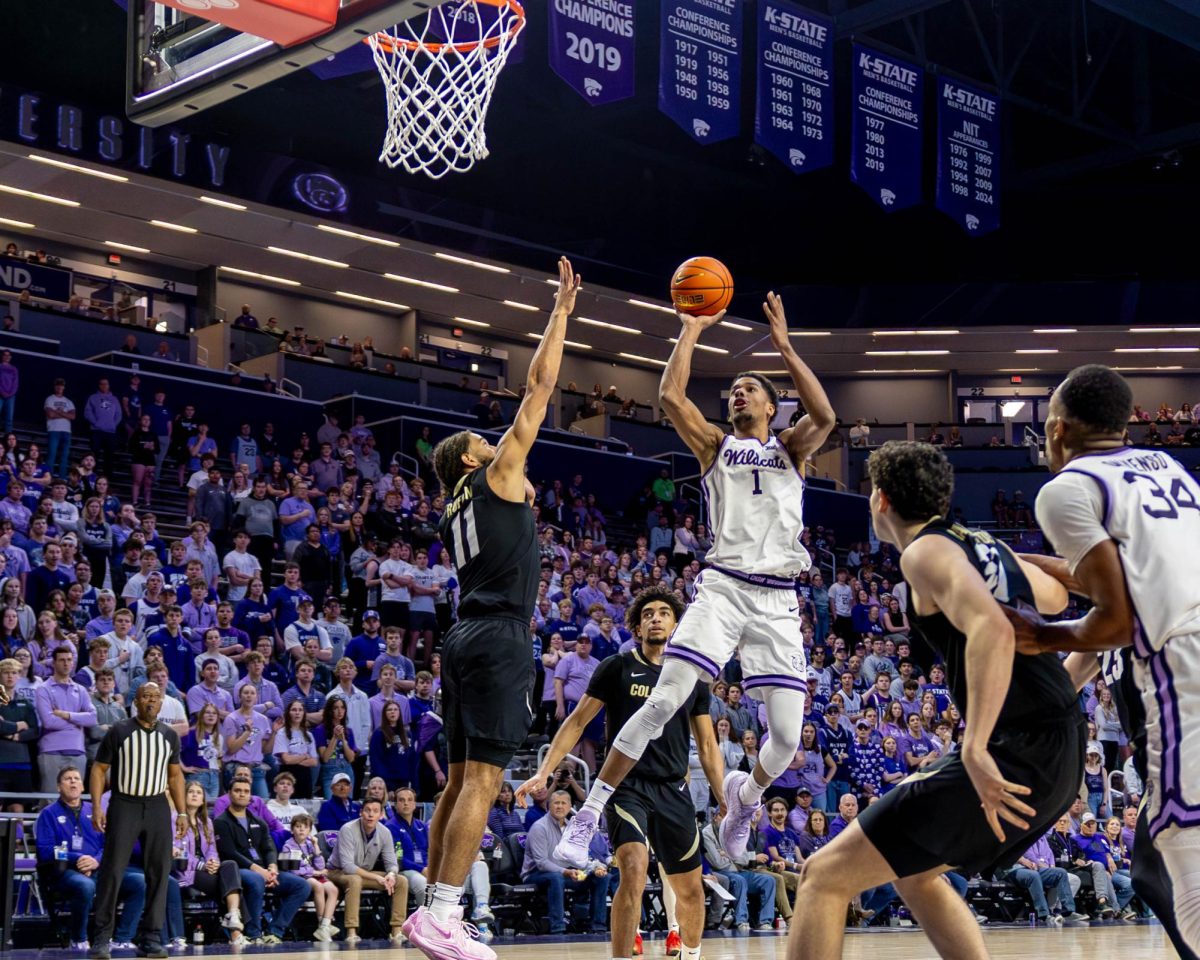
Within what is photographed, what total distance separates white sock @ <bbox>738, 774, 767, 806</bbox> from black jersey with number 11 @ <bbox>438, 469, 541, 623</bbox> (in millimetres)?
1883

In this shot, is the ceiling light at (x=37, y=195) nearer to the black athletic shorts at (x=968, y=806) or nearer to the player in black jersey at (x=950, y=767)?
the player in black jersey at (x=950, y=767)

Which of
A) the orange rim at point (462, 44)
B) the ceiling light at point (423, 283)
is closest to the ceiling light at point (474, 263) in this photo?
the ceiling light at point (423, 283)

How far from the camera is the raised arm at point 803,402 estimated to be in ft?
25.4

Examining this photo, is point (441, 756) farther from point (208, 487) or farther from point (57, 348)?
point (57, 348)

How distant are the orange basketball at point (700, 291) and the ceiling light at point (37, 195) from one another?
22.2m

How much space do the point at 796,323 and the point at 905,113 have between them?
13.1 meters

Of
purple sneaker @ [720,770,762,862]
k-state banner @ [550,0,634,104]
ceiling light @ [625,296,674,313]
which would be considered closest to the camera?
purple sneaker @ [720,770,762,862]

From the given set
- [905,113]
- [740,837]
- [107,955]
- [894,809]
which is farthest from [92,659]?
[905,113]

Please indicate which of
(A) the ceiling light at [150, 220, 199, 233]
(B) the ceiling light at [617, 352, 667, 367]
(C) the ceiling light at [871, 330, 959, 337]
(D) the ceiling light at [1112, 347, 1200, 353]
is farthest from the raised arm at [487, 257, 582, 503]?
(D) the ceiling light at [1112, 347, 1200, 353]

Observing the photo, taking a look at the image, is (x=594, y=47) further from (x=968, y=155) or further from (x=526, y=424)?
(x=526, y=424)

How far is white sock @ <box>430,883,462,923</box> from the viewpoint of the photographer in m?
6.44

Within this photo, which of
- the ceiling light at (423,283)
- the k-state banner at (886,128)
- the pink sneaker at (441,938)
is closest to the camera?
the pink sneaker at (441,938)

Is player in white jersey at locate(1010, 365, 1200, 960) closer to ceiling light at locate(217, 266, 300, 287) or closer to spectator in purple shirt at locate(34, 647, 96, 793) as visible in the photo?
spectator in purple shirt at locate(34, 647, 96, 793)

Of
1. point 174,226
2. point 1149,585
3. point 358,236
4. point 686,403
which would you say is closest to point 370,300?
point 358,236
